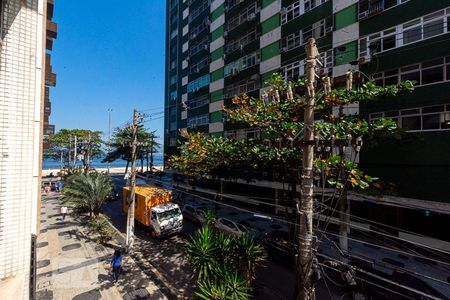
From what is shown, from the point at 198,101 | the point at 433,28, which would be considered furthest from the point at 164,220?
the point at 198,101

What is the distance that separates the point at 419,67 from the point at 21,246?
21.7 meters

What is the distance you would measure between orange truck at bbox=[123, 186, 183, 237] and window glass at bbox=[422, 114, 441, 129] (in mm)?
18051

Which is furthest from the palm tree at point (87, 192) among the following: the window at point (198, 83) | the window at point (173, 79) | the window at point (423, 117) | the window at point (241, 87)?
the window at point (173, 79)

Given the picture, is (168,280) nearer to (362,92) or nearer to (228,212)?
(362,92)

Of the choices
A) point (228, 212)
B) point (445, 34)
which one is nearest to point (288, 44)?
point (445, 34)

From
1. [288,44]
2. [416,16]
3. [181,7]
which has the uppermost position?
[181,7]

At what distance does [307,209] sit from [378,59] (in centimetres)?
1614

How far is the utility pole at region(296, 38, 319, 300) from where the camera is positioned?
21.8ft

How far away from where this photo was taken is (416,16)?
51.5 ft

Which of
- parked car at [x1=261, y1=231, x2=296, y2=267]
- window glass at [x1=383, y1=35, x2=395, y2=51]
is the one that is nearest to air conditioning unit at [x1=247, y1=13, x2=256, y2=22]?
window glass at [x1=383, y1=35, x2=395, y2=51]

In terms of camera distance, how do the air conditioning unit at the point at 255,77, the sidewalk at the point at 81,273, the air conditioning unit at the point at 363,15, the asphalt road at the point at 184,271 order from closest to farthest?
the sidewalk at the point at 81,273
the asphalt road at the point at 184,271
the air conditioning unit at the point at 363,15
the air conditioning unit at the point at 255,77

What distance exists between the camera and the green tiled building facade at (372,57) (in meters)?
14.9

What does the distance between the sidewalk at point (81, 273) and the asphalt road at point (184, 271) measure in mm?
1178

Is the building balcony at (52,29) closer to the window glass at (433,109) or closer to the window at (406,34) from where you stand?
the window at (406,34)
